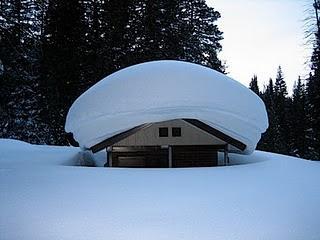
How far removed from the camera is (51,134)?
65.4 ft

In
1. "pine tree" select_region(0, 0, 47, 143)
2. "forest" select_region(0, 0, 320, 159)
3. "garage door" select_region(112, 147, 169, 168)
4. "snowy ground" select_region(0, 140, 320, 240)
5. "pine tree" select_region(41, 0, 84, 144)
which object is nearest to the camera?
"snowy ground" select_region(0, 140, 320, 240)

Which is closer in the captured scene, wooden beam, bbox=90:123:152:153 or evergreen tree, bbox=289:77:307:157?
wooden beam, bbox=90:123:152:153

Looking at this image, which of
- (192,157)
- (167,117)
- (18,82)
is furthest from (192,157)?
(18,82)

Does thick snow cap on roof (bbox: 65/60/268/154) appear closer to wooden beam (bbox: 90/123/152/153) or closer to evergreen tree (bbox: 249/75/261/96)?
wooden beam (bbox: 90/123/152/153)

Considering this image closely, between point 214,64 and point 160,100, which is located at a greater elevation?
point 214,64

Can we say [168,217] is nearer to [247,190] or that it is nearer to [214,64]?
[247,190]

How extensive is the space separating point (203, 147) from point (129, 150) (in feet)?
6.77

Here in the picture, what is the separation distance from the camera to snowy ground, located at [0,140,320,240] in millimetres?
3982

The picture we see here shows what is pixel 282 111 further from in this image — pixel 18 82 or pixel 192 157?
pixel 192 157

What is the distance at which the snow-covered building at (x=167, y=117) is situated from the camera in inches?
322

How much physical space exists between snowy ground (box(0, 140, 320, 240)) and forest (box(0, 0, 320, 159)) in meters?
14.2

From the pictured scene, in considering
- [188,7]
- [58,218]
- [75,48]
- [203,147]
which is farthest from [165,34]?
[58,218]

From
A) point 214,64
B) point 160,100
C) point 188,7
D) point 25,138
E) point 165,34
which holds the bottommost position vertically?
point 25,138

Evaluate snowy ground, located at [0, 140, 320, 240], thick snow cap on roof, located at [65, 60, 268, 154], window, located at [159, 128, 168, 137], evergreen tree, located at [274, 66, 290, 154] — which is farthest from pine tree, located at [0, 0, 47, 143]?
evergreen tree, located at [274, 66, 290, 154]
